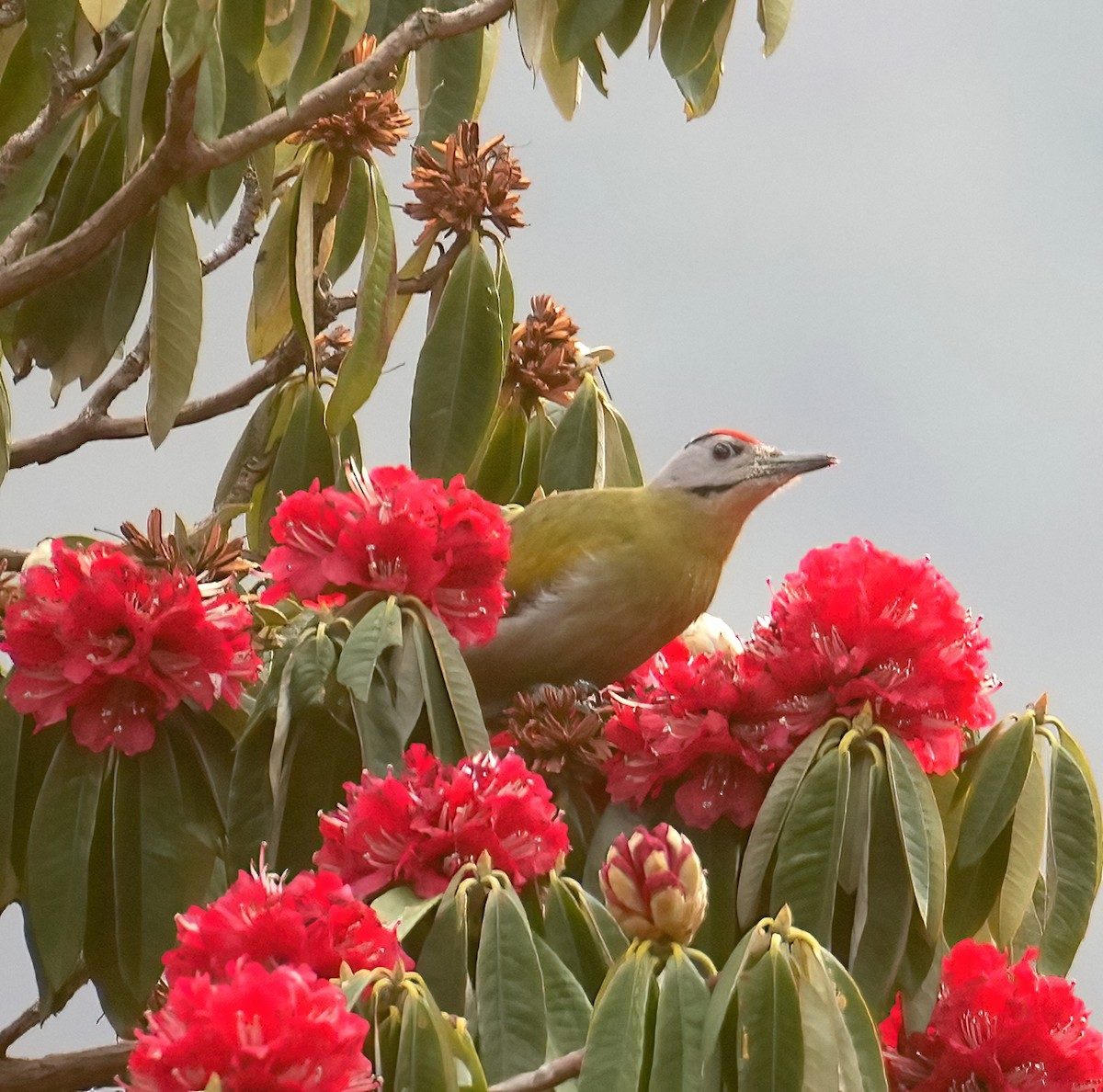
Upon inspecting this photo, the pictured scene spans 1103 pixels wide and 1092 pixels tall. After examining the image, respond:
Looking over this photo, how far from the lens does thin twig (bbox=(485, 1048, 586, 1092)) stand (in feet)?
5.19

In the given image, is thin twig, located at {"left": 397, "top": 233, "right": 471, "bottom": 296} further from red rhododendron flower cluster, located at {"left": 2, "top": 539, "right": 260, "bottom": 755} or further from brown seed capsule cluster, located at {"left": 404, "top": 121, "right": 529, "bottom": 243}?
red rhododendron flower cluster, located at {"left": 2, "top": 539, "right": 260, "bottom": 755}

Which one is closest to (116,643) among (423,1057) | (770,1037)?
(423,1057)

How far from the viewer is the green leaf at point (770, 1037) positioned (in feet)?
5.10

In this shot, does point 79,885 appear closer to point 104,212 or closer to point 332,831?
point 332,831

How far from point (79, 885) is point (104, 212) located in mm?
1057

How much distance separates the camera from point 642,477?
3.75 meters

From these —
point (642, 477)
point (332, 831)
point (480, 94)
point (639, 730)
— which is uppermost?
Result: point (480, 94)

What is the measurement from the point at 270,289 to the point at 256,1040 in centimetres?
244

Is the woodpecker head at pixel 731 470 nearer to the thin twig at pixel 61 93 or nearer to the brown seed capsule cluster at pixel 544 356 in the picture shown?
the brown seed capsule cluster at pixel 544 356

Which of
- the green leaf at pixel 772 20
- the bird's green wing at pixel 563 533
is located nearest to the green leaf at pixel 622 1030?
the bird's green wing at pixel 563 533

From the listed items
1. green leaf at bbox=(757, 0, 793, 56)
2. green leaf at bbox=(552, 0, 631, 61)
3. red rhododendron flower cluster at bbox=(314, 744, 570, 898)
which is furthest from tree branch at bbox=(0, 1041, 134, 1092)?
green leaf at bbox=(757, 0, 793, 56)

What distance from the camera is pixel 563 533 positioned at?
112 inches

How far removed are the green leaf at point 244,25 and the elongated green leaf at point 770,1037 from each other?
162 cm

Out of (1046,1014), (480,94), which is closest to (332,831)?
(1046,1014)
